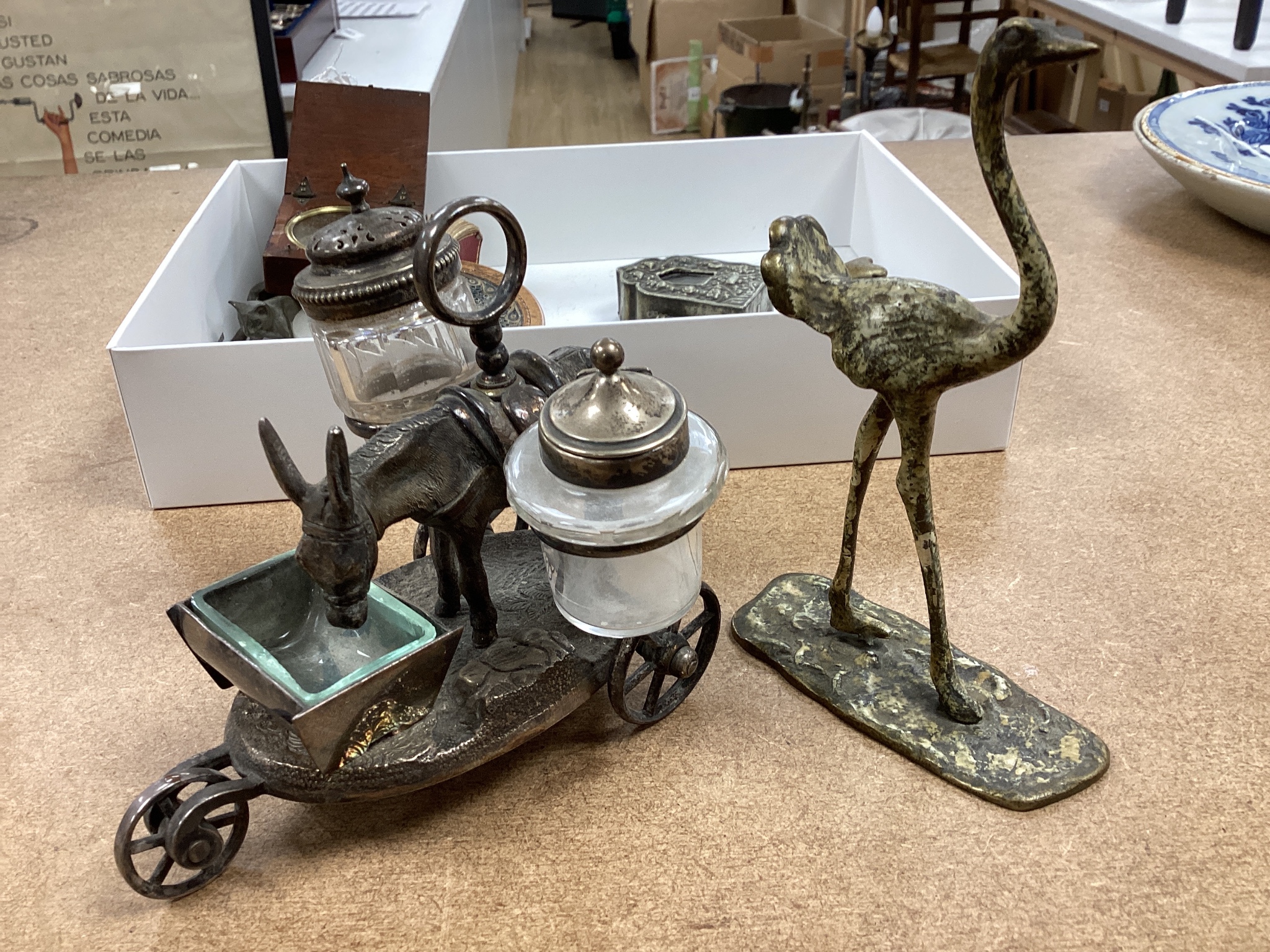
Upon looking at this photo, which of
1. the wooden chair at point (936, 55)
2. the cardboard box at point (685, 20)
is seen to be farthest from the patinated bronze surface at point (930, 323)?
the cardboard box at point (685, 20)

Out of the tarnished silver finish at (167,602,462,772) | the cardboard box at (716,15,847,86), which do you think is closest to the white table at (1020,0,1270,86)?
the cardboard box at (716,15,847,86)

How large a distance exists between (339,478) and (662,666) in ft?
0.76

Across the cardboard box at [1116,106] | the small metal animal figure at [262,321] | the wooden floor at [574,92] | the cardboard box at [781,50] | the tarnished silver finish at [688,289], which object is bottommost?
the wooden floor at [574,92]

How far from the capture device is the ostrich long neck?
468mm

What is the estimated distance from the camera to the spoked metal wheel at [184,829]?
53cm

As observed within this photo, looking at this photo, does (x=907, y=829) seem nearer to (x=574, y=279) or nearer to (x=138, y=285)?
(x=574, y=279)

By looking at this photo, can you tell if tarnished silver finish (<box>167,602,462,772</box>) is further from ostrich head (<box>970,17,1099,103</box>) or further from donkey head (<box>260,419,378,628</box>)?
ostrich head (<box>970,17,1099,103</box>)

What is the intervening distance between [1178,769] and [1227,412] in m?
0.47

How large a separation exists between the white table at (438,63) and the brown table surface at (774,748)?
912 mm

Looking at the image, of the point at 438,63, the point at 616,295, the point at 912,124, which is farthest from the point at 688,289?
the point at 912,124

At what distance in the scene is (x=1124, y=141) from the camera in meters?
1.57

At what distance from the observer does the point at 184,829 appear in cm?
53

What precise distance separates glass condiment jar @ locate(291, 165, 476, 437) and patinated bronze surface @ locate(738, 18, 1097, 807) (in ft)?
0.68

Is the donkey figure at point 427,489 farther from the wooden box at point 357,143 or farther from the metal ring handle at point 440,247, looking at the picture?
the wooden box at point 357,143
